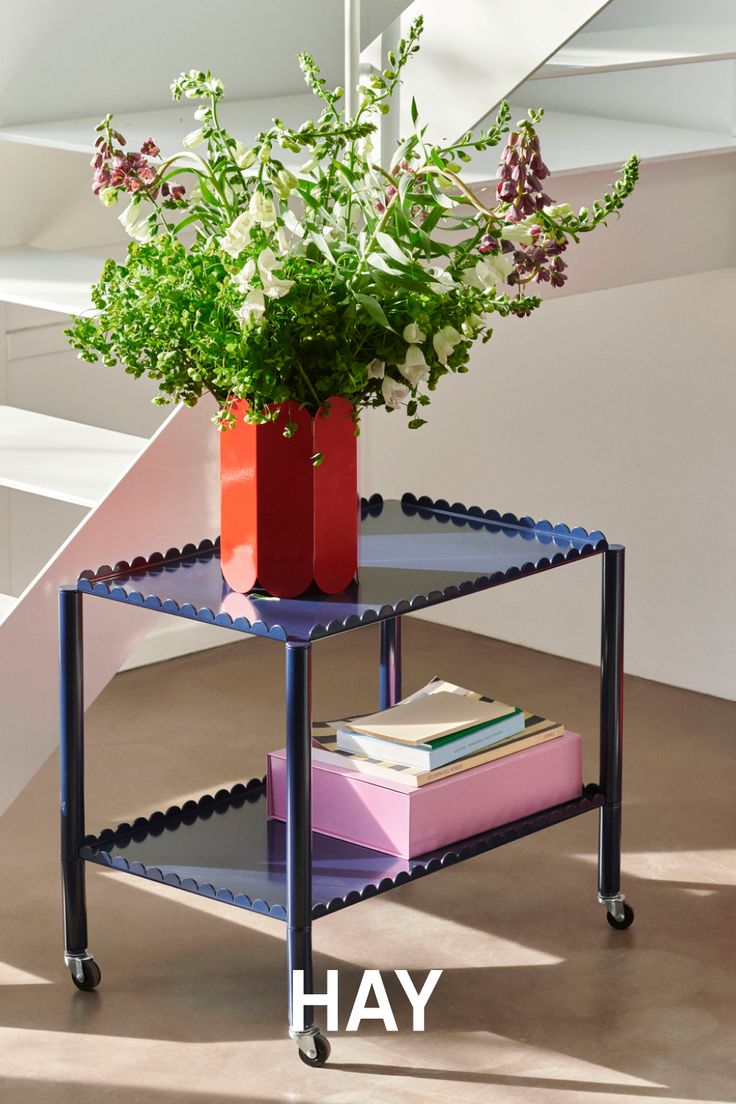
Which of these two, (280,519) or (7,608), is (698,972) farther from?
(7,608)

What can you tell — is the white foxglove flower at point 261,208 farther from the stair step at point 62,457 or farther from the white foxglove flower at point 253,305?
the stair step at point 62,457

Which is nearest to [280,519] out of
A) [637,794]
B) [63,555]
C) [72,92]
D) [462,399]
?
[63,555]

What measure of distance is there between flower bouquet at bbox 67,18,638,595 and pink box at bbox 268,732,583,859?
330 mm

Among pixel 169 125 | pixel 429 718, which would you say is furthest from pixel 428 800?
pixel 169 125

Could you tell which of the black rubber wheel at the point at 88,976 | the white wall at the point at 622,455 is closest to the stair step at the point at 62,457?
the black rubber wheel at the point at 88,976

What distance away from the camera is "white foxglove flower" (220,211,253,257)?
86.7 inches

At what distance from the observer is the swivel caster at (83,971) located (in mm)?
2617

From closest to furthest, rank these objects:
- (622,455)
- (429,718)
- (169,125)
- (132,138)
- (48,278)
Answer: (429,718)
(48,278)
(132,138)
(169,125)
(622,455)

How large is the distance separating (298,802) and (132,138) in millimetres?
1515

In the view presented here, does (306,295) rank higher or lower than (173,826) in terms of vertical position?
higher

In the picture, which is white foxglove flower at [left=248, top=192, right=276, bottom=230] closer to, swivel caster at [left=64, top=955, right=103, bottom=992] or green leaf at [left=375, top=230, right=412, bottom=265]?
green leaf at [left=375, top=230, right=412, bottom=265]

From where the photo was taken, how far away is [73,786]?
255 cm

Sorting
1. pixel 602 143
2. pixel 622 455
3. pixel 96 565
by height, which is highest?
pixel 602 143

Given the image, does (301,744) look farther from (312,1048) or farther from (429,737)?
(312,1048)
